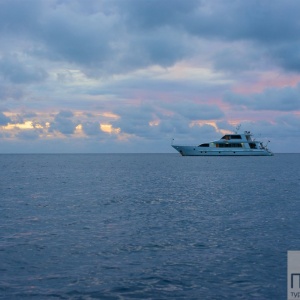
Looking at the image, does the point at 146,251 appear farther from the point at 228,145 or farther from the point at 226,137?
the point at 228,145

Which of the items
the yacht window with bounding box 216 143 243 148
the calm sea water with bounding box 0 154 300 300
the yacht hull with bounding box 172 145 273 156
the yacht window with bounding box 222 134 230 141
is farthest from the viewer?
the yacht hull with bounding box 172 145 273 156

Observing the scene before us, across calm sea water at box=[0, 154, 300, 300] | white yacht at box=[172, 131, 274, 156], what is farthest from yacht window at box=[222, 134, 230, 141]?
calm sea water at box=[0, 154, 300, 300]

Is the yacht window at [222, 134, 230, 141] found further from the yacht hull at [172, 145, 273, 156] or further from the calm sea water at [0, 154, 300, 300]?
the calm sea water at [0, 154, 300, 300]

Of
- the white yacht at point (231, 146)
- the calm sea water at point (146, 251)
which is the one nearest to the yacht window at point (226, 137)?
the white yacht at point (231, 146)

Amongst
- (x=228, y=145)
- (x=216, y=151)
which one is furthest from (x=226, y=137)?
(x=216, y=151)

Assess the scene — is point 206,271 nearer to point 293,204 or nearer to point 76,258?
point 76,258

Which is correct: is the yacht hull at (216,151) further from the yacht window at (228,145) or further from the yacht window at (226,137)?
the yacht window at (226,137)

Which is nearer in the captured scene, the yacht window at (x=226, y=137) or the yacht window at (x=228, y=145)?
the yacht window at (x=226, y=137)

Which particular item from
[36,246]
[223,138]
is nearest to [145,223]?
[36,246]

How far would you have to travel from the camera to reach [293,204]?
33.4 m

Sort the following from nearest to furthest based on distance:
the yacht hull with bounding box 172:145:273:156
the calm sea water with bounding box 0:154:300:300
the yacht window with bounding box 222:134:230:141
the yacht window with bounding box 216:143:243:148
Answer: the calm sea water with bounding box 0:154:300:300 < the yacht window with bounding box 222:134:230:141 < the yacht window with bounding box 216:143:243:148 < the yacht hull with bounding box 172:145:273:156

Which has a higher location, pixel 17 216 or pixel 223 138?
pixel 223 138

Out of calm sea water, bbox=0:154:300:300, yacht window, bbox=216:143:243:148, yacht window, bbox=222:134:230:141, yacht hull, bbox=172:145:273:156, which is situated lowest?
calm sea water, bbox=0:154:300:300

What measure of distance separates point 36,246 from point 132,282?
6.60 meters
